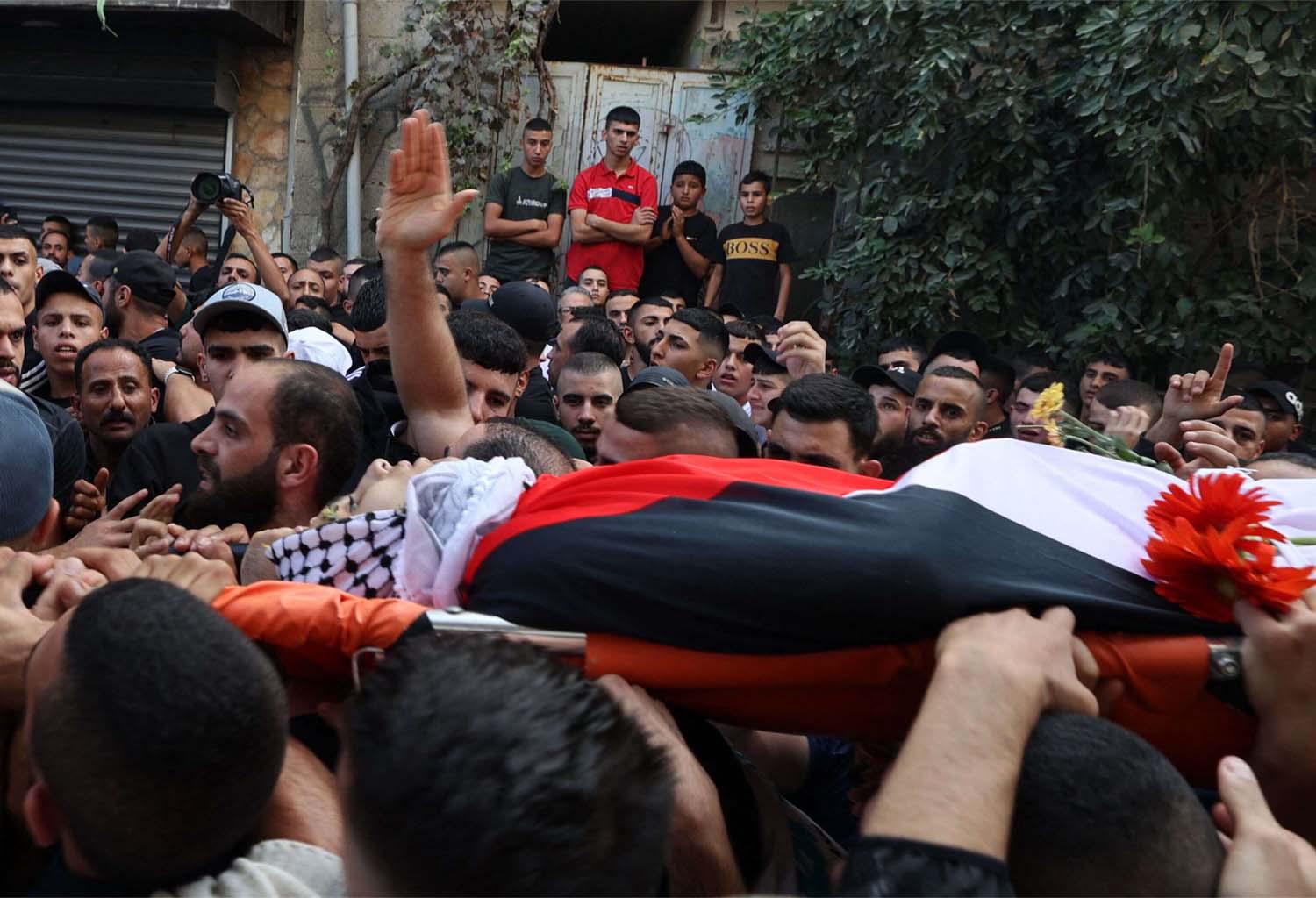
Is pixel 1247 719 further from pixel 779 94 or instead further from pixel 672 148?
pixel 672 148

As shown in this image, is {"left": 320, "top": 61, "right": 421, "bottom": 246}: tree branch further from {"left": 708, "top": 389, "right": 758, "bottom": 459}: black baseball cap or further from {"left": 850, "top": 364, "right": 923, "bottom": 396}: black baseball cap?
{"left": 708, "top": 389, "right": 758, "bottom": 459}: black baseball cap

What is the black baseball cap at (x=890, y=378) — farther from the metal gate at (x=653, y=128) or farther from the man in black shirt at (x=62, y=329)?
the metal gate at (x=653, y=128)

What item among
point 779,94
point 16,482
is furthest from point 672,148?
point 16,482

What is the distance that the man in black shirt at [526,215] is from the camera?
313 inches

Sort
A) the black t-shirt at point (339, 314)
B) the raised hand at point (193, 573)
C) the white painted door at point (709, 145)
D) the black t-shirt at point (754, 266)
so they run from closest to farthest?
1. the raised hand at point (193, 573)
2. the black t-shirt at point (339, 314)
3. the black t-shirt at point (754, 266)
4. the white painted door at point (709, 145)

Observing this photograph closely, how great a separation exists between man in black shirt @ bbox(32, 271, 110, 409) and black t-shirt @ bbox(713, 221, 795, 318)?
4.16 m

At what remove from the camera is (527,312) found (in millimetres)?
4941

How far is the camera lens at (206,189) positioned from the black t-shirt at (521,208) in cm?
220

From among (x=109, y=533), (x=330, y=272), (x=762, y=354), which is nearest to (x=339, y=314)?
(x=330, y=272)

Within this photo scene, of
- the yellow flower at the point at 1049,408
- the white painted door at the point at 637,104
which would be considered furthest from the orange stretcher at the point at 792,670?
the white painted door at the point at 637,104

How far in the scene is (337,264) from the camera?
758cm

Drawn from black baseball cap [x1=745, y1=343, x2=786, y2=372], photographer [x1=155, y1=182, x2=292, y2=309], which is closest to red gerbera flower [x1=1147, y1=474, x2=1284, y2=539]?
black baseball cap [x1=745, y1=343, x2=786, y2=372]

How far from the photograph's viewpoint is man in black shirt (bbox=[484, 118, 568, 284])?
26.1ft

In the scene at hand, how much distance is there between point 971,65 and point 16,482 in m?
6.25
